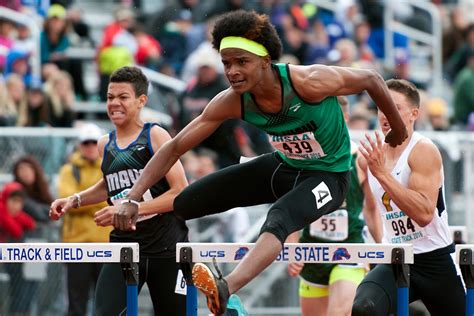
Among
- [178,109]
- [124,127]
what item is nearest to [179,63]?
[178,109]

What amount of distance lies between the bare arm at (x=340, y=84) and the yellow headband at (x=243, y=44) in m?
0.29

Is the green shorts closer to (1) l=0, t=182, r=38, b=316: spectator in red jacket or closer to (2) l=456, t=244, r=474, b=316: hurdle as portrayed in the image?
(2) l=456, t=244, r=474, b=316: hurdle

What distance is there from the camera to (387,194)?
322 inches

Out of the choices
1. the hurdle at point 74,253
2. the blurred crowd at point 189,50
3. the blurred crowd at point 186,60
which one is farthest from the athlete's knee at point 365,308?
the blurred crowd at point 189,50

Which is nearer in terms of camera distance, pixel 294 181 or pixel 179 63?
pixel 294 181

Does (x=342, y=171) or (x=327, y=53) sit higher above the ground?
(x=327, y=53)

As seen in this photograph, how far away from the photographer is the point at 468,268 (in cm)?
745

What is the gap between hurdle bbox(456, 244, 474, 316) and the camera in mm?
7418

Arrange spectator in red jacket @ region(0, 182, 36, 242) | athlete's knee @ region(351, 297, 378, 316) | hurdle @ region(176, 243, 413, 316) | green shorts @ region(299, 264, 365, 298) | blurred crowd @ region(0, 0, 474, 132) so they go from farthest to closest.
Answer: blurred crowd @ region(0, 0, 474, 132), spectator in red jacket @ region(0, 182, 36, 242), green shorts @ region(299, 264, 365, 298), athlete's knee @ region(351, 297, 378, 316), hurdle @ region(176, 243, 413, 316)

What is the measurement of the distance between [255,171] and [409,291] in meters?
1.30

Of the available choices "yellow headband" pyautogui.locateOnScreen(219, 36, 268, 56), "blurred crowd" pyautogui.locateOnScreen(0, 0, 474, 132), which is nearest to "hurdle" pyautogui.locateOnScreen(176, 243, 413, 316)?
"yellow headband" pyautogui.locateOnScreen(219, 36, 268, 56)

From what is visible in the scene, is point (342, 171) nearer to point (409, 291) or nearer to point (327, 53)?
point (409, 291)

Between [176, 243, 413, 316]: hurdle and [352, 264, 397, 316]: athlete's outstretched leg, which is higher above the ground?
[176, 243, 413, 316]: hurdle

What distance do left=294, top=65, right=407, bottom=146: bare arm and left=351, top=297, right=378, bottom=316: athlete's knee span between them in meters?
1.19
